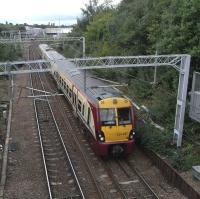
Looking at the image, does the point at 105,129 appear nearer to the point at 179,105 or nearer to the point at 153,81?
the point at 179,105

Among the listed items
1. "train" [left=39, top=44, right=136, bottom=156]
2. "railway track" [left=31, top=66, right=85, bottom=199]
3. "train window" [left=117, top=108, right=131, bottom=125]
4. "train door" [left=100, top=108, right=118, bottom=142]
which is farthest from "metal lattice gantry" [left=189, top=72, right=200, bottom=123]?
"railway track" [left=31, top=66, right=85, bottom=199]

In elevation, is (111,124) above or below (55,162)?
above

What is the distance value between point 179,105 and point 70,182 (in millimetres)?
6450

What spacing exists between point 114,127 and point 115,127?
5cm

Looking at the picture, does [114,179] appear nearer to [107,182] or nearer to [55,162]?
[107,182]

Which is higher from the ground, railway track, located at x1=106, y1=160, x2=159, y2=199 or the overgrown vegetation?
the overgrown vegetation

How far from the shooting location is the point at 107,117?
16516 mm

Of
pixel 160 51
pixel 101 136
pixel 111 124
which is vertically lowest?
pixel 101 136

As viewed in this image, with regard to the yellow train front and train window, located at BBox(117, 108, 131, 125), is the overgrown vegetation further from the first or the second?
train window, located at BBox(117, 108, 131, 125)

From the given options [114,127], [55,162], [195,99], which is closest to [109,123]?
[114,127]

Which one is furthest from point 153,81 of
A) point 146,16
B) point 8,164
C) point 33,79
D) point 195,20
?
point 33,79

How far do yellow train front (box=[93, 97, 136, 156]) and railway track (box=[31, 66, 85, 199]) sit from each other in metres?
1.79

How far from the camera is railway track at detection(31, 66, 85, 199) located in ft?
47.3

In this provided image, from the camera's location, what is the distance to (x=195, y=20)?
18.9 metres
